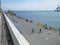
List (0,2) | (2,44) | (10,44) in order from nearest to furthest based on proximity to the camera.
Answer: (2,44)
(10,44)
(0,2)

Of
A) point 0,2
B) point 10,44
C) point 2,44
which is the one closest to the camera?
point 2,44

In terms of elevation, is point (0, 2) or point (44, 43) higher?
point (0, 2)

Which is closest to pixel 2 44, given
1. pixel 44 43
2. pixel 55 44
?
pixel 44 43

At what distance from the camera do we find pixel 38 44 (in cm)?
2036

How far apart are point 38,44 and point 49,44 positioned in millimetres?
1339

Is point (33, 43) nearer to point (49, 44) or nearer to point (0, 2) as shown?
point (49, 44)

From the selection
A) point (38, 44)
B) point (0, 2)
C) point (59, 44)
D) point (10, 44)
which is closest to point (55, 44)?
point (59, 44)

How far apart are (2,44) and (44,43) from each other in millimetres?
5105

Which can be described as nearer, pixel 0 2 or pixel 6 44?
pixel 6 44

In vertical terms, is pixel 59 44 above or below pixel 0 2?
below

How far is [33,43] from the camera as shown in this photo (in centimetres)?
2098

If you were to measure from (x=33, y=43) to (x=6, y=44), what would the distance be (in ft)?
11.1

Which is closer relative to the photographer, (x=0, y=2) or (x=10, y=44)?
(x=10, y=44)

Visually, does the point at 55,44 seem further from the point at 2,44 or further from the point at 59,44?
the point at 2,44
